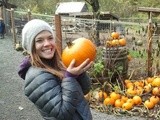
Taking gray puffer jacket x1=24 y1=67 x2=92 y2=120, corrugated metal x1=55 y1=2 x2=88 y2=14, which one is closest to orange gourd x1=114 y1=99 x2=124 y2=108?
gray puffer jacket x1=24 y1=67 x2=92 y2=120

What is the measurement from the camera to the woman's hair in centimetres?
219

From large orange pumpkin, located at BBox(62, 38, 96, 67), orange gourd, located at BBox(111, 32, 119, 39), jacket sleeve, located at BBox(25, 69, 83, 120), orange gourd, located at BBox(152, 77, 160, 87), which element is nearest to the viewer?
jacket sleeve, located at BBox(25, 69, 83, 120)

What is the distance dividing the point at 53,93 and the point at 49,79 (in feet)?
0.30

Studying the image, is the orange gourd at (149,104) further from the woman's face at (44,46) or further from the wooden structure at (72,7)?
the wooden structure at (72,7)

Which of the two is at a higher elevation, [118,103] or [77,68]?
[77,68]

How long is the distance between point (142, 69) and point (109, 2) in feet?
114

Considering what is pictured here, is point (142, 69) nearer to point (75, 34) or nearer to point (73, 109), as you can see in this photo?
point (75, 34)

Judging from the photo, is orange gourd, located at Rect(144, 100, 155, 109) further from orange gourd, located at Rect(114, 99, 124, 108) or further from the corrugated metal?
the corrugated metal

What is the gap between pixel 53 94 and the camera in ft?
6.88

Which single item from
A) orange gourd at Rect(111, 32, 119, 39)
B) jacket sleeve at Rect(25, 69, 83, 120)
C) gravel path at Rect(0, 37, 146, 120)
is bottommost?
gravel path at Rect(0, 37, 146, 120)

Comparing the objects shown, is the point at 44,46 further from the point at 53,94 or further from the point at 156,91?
the point at 156,91

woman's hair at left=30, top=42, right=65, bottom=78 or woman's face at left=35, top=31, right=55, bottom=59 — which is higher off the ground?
woman's face at left=35, top=31, right=55, bottom=59

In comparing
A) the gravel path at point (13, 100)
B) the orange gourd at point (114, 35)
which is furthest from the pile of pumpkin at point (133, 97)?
the orange gourd at point (114, 35)

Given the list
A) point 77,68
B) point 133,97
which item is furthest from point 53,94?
point 133,97
